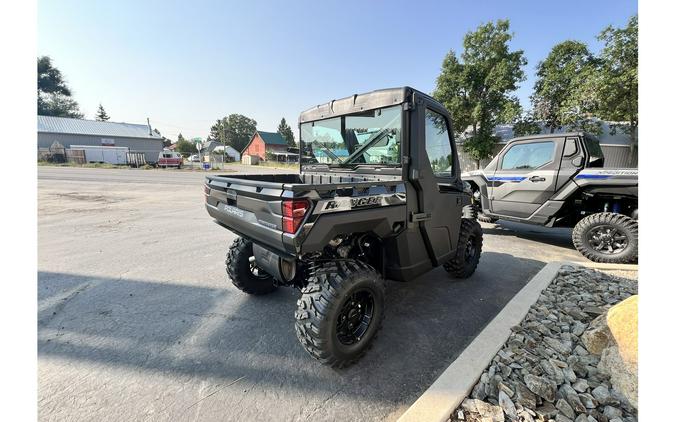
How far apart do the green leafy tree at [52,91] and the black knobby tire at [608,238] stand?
72.8m

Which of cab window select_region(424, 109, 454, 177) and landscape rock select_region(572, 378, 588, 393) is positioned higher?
cab window select_region(424, 109, 454, 177)

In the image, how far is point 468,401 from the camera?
5.66 feet

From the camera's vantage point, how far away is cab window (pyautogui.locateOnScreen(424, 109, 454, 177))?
2777 mm

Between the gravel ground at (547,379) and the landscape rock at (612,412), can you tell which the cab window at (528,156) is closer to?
the gravel ground at (547,379)

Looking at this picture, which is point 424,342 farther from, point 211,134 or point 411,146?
point 211,134

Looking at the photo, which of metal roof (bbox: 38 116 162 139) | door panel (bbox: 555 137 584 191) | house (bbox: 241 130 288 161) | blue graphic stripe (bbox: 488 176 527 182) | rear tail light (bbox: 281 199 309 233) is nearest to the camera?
rear tail light (bbox: 281 199 309 233)

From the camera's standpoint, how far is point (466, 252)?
12.6ft

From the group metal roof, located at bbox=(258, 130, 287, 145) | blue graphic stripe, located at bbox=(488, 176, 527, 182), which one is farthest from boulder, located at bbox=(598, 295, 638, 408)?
metal roof, located at bbox=(258, 130, 287, 145)

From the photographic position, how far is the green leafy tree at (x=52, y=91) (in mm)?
50375

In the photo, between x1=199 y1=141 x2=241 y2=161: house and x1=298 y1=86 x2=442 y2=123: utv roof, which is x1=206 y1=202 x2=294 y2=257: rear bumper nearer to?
x1=298 y1=86 x2=442 y2=123: utv roof

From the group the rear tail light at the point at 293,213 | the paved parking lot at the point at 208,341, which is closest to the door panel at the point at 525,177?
the paved parking lot at the point at 208,341

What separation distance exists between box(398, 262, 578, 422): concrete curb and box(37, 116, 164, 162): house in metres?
43.0
